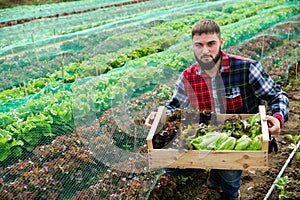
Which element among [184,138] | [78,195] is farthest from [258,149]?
[78,195]

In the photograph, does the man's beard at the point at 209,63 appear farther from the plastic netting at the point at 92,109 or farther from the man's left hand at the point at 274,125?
the plastic netting at the point at 92,109

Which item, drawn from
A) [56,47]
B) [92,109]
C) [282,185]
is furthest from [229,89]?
[56,47]

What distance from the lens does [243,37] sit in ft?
31.7

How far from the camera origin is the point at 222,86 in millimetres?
3273

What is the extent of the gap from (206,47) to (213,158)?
99cm

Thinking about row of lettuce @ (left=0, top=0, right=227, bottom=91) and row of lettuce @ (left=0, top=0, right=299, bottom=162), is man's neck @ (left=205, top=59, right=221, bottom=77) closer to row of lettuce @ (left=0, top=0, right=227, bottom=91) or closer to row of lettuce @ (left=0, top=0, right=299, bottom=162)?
row of lettuce @ (left=0, top=0, right=299, bottom=162)

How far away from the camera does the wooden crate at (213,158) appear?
2.48m

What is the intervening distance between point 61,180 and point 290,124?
11.5 feet

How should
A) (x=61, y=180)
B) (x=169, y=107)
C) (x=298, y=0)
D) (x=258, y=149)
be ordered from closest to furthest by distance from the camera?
(x=258, y=149) → (x=169, y=107) → (x=61, y=180) → (x=298, y=0)

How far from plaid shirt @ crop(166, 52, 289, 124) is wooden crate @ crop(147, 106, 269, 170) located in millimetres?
536

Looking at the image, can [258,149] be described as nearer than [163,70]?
Yes

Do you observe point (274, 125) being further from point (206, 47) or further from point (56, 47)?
point (56, 47)

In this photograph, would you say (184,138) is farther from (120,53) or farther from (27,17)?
(27,17)

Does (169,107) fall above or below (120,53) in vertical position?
above
